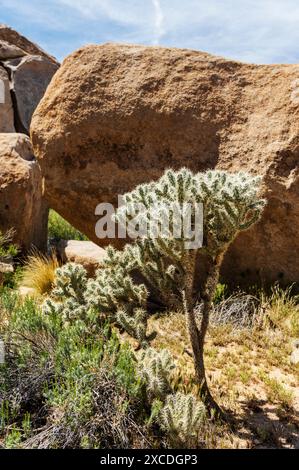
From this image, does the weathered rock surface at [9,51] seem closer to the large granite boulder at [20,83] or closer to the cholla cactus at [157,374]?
the large granite boulder at [20,83]

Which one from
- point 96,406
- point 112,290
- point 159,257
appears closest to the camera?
point 96,406

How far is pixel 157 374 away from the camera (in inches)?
155

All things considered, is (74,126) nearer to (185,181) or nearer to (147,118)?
(147,118)

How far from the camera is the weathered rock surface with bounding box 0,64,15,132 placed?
16.1 meters

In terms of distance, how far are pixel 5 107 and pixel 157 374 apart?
14.0 metres

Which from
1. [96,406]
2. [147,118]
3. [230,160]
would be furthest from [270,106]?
[96,406]

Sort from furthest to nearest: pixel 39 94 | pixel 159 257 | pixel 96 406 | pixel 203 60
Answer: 1. pixel 39 94
2. pixel 203 60
3. pixel 159 257
4. pixel 96 406

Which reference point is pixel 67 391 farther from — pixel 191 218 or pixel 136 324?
pixel 191 218

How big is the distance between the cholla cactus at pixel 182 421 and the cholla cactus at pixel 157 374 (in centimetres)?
22

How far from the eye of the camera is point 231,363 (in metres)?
5.29

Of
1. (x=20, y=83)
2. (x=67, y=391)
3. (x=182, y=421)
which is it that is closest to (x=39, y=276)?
(x=67, y=391)

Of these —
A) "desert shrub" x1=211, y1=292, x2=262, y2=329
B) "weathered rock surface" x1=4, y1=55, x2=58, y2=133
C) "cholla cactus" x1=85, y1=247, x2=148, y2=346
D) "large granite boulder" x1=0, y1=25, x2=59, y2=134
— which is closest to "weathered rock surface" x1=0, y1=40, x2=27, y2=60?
"large granite boulder" x1=0, y1=25, x2=59, y2=134

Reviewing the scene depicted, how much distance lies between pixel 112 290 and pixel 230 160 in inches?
101

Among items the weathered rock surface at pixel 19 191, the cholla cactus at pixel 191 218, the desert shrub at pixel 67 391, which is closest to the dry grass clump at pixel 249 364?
the cholla cactus at pixel 191 218
